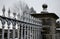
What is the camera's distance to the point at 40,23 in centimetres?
447

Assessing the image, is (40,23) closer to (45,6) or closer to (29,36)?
(45,6)

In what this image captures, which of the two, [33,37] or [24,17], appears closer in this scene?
[24,17]

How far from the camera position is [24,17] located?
312 cm

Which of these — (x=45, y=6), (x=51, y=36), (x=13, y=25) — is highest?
(x=45, y=6)

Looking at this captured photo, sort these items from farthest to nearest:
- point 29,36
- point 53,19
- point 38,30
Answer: point 53,19 → point 38,30 → point 29,36

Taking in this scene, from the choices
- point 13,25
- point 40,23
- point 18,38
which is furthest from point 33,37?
point 13,25

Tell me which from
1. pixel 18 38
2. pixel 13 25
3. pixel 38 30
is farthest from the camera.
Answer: pixel 38 30

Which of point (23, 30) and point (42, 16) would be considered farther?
point (42, 16)

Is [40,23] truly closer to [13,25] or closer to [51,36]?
[51,36]

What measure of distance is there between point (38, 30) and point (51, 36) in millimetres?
491

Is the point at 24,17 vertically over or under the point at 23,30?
over

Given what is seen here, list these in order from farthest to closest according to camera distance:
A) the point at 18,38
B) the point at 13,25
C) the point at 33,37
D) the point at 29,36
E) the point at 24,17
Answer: the point at 33,37, the point at 29,36, the point at 24,17, the point at 18,38, the point at 13,25

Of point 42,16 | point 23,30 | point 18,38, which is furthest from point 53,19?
point 18,38

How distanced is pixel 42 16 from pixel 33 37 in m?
0.90
